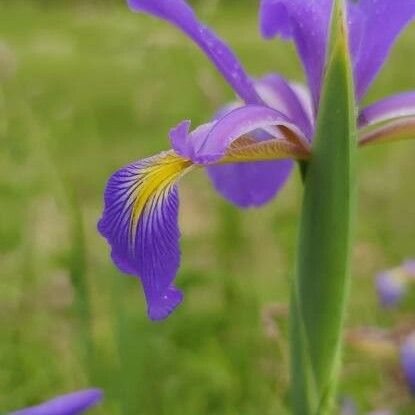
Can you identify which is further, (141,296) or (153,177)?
(141,296)

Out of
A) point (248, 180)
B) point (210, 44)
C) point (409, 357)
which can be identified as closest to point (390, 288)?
point (409, 357)

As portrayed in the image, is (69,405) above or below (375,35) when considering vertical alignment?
below

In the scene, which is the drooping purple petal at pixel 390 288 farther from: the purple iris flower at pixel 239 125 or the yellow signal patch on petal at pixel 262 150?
the yellow signal patch on petal at pixel 262 150

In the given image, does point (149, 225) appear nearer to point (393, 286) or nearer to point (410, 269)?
point (410, 269)

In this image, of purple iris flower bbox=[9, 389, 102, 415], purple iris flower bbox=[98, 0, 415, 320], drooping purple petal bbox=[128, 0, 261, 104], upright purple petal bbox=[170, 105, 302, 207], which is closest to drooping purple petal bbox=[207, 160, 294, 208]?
upright purple petal bbox=[170, 105, 302, 207]

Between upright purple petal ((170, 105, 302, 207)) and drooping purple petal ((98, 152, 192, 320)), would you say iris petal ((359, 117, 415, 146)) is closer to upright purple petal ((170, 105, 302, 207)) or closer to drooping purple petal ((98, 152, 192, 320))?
upright purple petal ((170, 105, 302, 207))

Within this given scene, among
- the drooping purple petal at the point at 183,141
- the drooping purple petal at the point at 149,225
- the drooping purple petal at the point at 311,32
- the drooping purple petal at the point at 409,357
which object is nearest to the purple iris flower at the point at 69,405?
the drooping purple petal at the point at 149,225

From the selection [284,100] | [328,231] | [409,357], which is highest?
[284,100]
